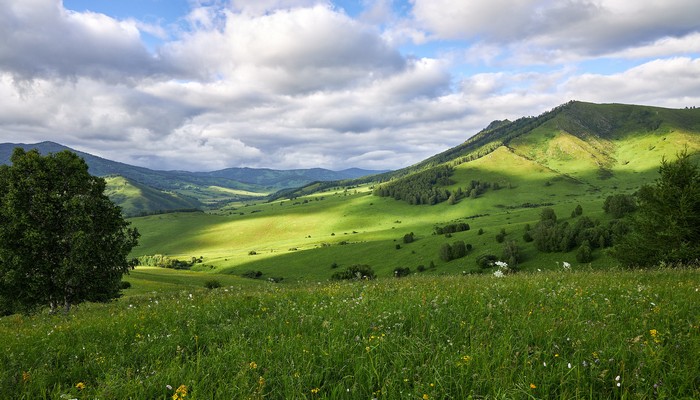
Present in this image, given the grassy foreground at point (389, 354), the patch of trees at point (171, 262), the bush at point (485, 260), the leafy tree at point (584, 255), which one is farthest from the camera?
the patch of trees at point (171, 262)

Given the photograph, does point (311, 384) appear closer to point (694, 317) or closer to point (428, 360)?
point (428, 360)

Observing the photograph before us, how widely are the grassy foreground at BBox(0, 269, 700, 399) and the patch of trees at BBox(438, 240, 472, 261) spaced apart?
102 m

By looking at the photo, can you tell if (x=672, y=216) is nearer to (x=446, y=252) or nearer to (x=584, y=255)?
(x=584, y=255)

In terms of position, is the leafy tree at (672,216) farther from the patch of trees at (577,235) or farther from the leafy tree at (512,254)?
the leafy tree at (512,254)

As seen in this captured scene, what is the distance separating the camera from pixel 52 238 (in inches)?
1208

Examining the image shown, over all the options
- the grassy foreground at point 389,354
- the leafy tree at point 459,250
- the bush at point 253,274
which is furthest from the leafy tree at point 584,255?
the bush at point 253,274

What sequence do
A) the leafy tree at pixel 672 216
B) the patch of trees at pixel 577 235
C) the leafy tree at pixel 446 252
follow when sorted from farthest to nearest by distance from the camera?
1. the leafy tree at pixel 446 252
2. the patch of trees at pixel 577 235
3. the leafy tree at pixel 672 216

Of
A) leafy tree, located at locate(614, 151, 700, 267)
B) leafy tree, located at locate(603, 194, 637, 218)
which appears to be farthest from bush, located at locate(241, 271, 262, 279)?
leafy tree, located at locate(614, 151, 700, 267)

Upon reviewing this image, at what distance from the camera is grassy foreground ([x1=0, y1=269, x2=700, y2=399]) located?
436 centimetres

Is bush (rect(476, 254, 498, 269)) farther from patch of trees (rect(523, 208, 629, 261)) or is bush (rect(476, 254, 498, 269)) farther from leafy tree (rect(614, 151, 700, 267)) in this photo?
leafy tree (rect(614, 151, 700, 267))

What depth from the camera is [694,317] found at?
264 inches

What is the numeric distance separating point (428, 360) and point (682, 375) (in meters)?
3.02

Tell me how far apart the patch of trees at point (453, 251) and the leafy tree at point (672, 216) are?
6826cm

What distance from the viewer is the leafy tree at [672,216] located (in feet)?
109
